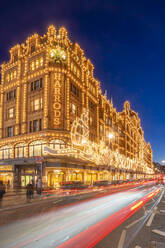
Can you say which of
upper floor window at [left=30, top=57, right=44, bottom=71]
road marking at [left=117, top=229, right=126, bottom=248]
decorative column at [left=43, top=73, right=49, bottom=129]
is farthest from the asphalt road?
upper floor window at [left=30, top=57, right=44, bottom=71]

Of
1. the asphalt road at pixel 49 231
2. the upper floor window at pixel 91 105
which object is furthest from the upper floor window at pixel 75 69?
the asphalt road at pixel 49 231

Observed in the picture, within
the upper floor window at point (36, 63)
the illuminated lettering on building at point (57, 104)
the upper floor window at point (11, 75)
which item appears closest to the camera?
the illuminated lettering on building at point (57, 104)

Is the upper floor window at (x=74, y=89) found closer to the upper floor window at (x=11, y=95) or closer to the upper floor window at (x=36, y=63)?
the upper floor window at (x=36, y=63)

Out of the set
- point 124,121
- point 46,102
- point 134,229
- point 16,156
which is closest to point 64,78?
point 46,102

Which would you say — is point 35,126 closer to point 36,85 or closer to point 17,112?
point 17,112

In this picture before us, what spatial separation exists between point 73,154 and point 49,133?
6253 millimetres

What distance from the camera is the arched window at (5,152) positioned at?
153 ft

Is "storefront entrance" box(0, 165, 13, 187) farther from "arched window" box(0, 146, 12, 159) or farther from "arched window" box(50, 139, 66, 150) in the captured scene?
"arched window" box(50, 139, 66, 150)

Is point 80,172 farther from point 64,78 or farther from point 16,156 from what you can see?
point 64,78

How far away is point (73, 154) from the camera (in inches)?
1671

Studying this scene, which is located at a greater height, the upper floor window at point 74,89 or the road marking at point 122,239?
the upper floor window at point 74,89

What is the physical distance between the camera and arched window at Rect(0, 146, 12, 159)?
153 ft

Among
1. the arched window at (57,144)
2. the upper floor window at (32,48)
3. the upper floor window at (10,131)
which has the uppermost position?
the upper floor window at (32,48)

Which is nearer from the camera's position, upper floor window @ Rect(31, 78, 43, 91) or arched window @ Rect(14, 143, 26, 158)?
arched window @ Rect(14, 143, 26, 158)
